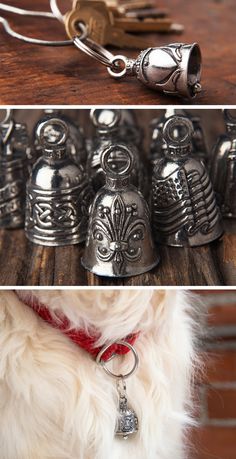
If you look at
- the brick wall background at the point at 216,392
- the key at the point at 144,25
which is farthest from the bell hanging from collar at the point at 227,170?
the key at the point at 144,25

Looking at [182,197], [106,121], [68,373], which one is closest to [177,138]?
[182,197]

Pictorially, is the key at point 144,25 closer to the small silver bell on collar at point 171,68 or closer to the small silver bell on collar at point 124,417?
the small silver bell on collar at point 171,68

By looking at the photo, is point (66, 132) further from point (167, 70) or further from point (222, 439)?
point (222, 439)

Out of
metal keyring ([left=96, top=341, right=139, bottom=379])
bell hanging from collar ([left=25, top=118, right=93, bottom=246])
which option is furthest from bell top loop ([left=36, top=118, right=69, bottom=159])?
metal keyring ([left=96, top=341, right=139, bottom=379])

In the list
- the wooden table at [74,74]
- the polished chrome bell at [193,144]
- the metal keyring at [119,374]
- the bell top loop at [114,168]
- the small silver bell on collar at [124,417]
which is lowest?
the small silver bell on collar at [124,417]

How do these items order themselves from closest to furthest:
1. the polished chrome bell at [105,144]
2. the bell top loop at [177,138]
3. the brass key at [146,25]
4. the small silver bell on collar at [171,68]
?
the small silver bell on collar at [171,68], the bell top loop at [177,138], the polished chrome bell at [105,144], the brass key at [146,25]

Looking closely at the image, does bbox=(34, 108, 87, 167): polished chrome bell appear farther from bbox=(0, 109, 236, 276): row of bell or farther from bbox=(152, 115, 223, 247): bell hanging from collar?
bbox=(152, 115, 223, 247): bell hanging from collar

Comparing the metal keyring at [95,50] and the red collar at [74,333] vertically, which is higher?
the metal keyring at [95,50]
